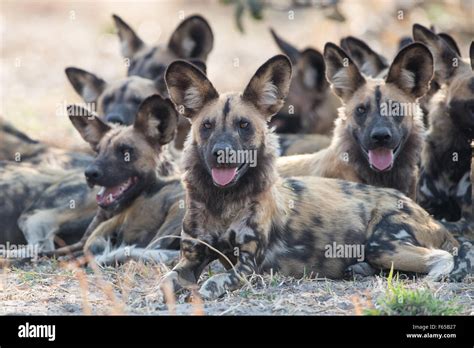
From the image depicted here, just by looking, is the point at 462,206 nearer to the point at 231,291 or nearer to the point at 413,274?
the point at 413,274

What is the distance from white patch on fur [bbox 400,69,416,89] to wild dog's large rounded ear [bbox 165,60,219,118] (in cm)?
136

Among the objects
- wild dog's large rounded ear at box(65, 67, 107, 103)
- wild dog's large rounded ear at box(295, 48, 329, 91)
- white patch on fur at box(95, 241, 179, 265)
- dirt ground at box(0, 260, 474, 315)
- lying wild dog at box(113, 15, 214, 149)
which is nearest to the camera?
dirt ground at box(0, 260, 474, 315)

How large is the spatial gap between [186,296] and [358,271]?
105 centimetres

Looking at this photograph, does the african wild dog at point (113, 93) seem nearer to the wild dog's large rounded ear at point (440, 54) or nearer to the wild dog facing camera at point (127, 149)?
the wild dog facing camera at point (127, 149)

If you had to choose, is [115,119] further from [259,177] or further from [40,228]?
[259,177]

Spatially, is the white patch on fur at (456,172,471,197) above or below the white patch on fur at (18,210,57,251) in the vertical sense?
above

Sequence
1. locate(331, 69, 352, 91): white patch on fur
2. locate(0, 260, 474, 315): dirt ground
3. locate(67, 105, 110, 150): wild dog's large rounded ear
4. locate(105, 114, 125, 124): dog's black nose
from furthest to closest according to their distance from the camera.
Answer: locate(105, 114, 125, 124): dog's black nose, locate(67, 105, 110, 150): wild dog's large rounded ear, locate(331, 69, 352, 91): white patch on fur, locate(0, 260, 474, 315): dirt ground

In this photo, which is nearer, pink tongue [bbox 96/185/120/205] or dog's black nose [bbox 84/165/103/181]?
dog's black nose [bbox 84/165/103/181]

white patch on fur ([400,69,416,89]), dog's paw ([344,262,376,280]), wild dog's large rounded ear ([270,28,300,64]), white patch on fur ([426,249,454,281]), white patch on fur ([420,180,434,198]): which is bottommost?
dog's paw ([344,262,376,280])

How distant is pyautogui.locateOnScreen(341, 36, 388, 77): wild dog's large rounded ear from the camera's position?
8031mm

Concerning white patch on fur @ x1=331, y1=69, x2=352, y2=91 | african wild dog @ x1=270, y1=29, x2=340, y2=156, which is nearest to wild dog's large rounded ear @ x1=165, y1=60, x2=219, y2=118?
white patch on fur @ x1=331, y1=69, x2=352, y2=91

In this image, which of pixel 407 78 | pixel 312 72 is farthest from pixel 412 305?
pixel 312 72

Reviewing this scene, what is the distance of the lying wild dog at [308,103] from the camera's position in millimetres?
9125

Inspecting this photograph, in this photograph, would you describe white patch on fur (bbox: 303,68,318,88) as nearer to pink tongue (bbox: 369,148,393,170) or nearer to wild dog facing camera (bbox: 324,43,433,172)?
wild dog facing camera (bbox: 324,43,433,172)
